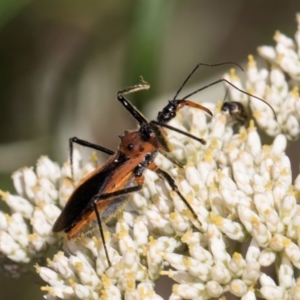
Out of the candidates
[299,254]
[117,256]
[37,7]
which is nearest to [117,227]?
[117,256]

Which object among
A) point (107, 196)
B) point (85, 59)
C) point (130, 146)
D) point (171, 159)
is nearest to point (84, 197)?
point (107, 196)

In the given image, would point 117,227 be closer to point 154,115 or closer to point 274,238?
point 274,238

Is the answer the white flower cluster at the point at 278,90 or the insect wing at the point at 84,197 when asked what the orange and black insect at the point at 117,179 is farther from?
the white flower cluster at the point at 278,90

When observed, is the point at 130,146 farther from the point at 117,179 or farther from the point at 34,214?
the point at 34,214

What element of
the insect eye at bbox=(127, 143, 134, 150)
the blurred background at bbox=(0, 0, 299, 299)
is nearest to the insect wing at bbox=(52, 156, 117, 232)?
the insect eye at bbox=(127, 143, 134, 150)

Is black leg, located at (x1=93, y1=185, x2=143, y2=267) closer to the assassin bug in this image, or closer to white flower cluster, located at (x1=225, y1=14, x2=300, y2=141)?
the assassin bug

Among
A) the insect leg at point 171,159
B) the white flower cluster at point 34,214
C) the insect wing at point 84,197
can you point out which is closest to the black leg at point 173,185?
the insect leg at point 171,159
